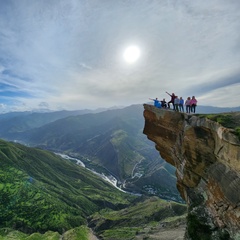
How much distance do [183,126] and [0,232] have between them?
564ft

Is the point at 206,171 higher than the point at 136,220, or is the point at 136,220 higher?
the point at 206,171

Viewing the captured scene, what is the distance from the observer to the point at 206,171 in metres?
37.8

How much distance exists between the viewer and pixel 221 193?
32344 mm

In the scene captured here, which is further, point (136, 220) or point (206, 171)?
point (136, 220)

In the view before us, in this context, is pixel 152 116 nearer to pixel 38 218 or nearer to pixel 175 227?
pixel 175 227

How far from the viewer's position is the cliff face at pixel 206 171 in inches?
1189

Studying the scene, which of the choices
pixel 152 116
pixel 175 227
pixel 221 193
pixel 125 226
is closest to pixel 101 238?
pixel 125 226

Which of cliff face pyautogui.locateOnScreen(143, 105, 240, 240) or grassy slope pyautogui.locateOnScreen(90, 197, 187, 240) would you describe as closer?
cliff face pyautogui.locateOnScreen(143, 105, 240, 240)

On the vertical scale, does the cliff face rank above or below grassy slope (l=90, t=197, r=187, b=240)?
above

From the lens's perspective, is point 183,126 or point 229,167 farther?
point 183,126

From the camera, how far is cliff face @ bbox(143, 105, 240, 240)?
30.2 metres

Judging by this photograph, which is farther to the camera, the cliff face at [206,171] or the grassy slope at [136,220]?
the grassy slope at [136,220]

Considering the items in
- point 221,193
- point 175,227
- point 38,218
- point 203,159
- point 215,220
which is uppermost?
point 203,159

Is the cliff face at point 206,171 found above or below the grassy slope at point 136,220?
above
